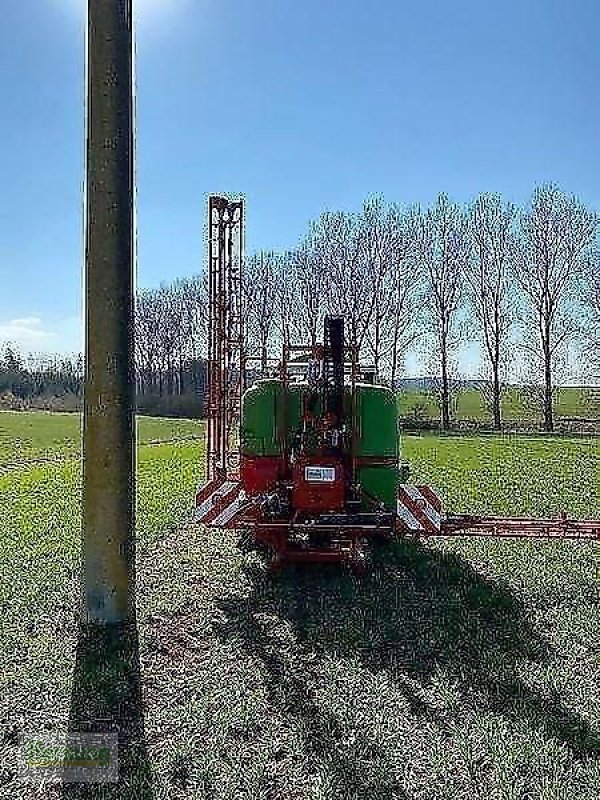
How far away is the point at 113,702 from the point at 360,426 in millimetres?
4011

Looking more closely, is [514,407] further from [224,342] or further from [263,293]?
[224,342]

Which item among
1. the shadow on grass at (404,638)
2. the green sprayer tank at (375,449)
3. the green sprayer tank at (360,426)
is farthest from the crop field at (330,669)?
the green sprayer tank at (360,426)

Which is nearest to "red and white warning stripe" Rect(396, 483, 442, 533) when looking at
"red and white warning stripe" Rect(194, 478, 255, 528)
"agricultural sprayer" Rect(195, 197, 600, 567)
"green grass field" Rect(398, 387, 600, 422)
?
"agricultural sprayer" Rect(195, 197, 600, 567)

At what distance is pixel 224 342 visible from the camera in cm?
1102

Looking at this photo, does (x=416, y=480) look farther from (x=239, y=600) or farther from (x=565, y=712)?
(x=565, y=712)

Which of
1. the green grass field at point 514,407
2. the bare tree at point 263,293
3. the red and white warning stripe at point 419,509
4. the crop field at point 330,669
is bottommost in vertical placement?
the crop field at point 330,669

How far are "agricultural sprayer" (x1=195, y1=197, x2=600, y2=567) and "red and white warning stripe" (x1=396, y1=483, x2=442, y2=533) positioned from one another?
12mm

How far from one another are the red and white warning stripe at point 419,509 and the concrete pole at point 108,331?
Result: 9.99ft

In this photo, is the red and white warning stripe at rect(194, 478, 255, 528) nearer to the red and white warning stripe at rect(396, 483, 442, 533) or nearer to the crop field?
the crop field

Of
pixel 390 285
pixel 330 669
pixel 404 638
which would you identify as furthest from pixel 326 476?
pixel 390 285

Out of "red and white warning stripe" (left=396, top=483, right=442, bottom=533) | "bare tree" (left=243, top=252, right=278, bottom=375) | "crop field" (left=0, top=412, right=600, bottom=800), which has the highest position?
"bare tree" (left=243, top=252, right=278, bottom=375)

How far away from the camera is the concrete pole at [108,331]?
21.3 feet

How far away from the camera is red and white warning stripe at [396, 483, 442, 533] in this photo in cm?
823

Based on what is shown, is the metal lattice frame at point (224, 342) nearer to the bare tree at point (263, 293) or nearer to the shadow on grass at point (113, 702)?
the shadow on grass at point (113, 702)
